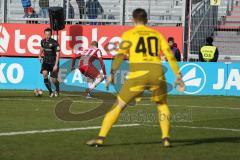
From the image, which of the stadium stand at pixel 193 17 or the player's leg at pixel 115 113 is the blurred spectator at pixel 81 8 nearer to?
the stadium stand at pixel 193 17

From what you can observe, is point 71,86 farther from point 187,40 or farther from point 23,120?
point 23,120

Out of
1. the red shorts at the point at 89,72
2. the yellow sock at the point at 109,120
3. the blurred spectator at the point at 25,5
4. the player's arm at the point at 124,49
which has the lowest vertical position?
the red shorts at the point at 89,72

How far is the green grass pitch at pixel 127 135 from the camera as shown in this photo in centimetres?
1012

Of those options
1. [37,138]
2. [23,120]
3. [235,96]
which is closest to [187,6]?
[235,96]

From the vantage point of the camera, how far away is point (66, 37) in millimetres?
29656

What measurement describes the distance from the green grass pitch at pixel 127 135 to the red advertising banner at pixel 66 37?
9.50 meters

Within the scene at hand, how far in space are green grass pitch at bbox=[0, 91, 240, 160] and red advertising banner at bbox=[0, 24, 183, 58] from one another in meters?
9.50

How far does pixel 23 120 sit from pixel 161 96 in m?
4.51

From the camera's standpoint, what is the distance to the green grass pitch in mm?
10125

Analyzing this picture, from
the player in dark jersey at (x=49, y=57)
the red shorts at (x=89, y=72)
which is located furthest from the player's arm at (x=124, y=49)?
the red shorts at (x=89, y=72)

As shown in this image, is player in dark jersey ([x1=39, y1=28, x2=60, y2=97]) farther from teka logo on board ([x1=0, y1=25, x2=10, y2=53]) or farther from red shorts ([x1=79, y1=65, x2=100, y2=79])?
teka logo on board ([x1=0, y1=25, x2=10, y2=53])

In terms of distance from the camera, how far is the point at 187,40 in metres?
28.8

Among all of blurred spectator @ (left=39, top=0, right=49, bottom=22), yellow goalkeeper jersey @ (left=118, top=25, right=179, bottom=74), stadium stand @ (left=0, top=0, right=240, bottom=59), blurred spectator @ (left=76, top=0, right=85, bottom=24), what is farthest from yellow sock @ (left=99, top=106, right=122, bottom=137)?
blurred spectator @ (left=39, top=0, right=49, bottom=22)

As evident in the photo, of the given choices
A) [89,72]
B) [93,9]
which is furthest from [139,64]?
[93,9]
